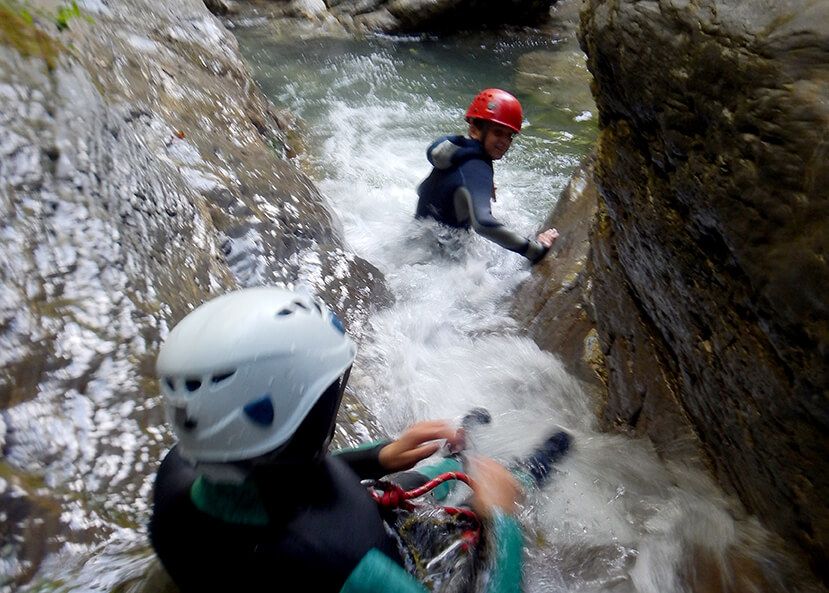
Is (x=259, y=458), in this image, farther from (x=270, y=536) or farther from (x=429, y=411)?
(x=429, y=411)

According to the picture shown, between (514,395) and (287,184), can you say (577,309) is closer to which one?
(514,395)

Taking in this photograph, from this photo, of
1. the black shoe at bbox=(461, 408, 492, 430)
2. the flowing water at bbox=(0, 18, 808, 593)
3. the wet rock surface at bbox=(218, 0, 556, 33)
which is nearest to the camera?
the flowing water at bbox=(0, 18, 808, 593)

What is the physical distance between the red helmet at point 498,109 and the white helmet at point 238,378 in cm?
385

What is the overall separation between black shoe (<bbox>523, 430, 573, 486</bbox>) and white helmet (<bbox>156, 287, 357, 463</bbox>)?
65.8 inches

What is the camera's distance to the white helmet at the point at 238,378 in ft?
4.58

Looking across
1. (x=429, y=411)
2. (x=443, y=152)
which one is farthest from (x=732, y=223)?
(x=443, y=152)

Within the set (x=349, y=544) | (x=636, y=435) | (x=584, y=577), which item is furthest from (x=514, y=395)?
(x=349, y=544)

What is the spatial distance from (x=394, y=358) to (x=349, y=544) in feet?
9.48

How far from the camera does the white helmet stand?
1.40 meters

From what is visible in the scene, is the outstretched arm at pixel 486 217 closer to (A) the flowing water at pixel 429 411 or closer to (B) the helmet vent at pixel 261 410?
(A) the flowing water at pixel 429 411

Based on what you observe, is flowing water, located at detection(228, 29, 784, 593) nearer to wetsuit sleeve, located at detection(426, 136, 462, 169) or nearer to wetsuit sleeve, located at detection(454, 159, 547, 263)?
wetsuit sleeve, located at detection(454, 159, 547, 263)

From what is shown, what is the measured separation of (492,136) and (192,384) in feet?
13.5

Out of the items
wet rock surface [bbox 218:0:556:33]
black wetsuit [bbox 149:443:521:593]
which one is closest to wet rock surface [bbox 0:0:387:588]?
black wetsuit [bbox 149:443:521:593]

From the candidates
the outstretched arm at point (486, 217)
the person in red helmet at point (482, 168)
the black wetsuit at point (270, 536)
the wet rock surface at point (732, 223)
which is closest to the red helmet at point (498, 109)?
the person in red helmet at point (482, 168)
